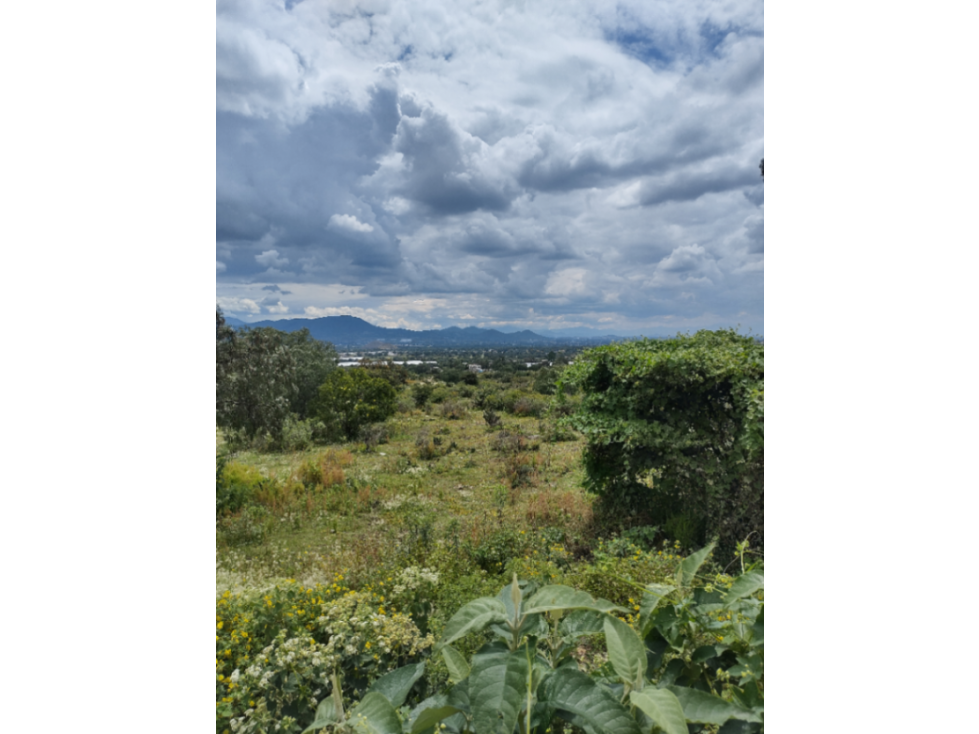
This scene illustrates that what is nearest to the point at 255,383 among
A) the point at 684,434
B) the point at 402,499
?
the point at 402,499

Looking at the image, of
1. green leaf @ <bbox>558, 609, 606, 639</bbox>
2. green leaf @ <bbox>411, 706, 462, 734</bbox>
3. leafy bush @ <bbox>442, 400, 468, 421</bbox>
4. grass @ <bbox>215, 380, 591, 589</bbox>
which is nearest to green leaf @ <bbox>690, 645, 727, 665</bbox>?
green leaf @ <bbox>558, 609, 606, 639</bbox>

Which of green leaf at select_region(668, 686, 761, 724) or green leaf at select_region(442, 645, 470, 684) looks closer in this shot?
green leaf at select_region(668, 686, 761, 724)

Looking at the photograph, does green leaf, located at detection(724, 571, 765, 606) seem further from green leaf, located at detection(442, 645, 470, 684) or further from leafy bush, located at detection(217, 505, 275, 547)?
leafy bush, located at detection(217, 505, 275, 547)

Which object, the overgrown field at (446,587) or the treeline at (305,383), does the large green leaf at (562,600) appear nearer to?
the overgrown field at (446,587)

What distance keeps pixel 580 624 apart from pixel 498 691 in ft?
1.13

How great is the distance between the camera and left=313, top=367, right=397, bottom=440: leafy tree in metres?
7.88

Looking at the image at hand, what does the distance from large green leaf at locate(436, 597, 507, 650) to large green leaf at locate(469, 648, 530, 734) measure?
7 cm
